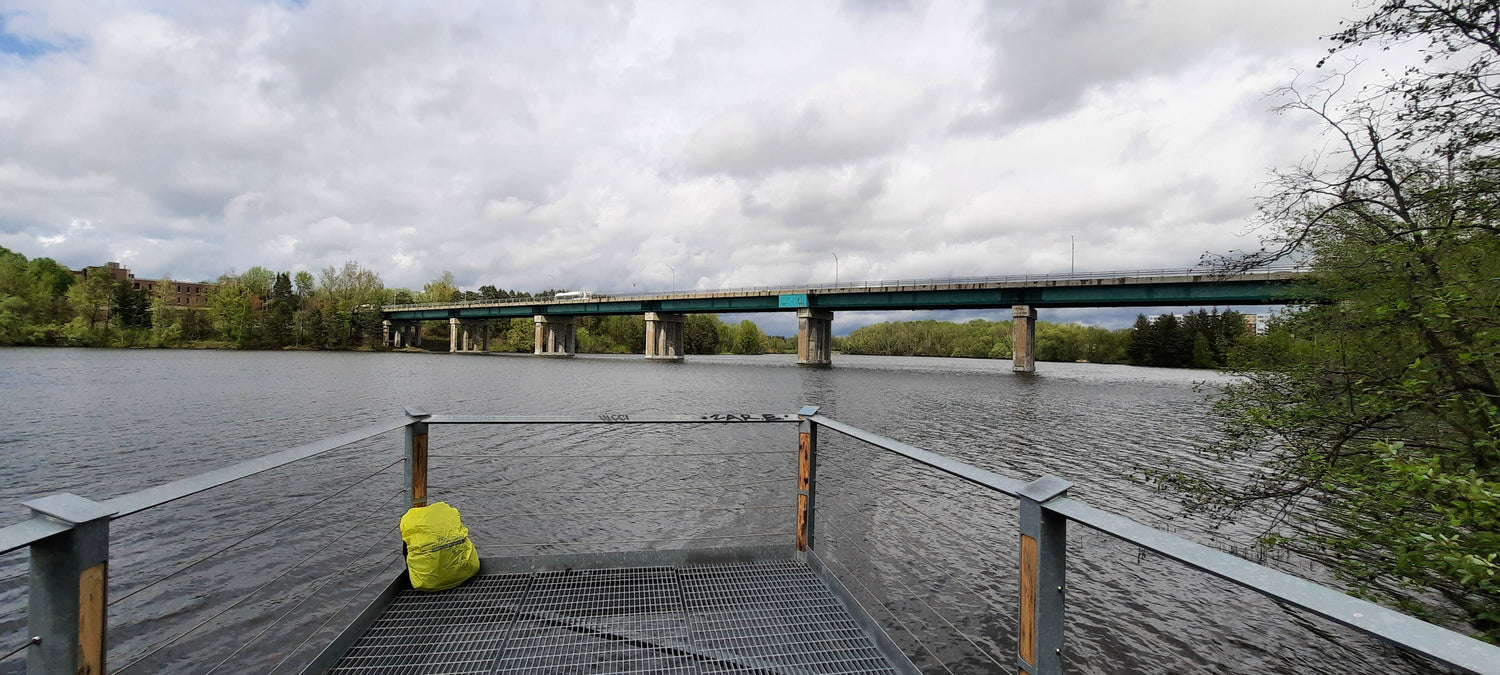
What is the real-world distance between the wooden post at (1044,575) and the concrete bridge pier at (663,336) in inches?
3073

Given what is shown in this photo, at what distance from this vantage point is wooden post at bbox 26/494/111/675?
197 centimetres

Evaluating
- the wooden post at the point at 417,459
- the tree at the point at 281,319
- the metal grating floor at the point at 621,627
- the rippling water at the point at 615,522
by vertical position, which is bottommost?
the rippling water at the point at 615,522

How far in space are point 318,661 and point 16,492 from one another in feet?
43.3

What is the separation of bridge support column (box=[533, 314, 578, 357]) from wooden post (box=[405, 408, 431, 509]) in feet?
295

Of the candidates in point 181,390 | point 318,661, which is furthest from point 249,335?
point 318,661

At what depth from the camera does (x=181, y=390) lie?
29.0m

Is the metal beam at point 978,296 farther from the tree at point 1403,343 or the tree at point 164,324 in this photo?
the tree at point 164,324

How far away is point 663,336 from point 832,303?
25.4 m

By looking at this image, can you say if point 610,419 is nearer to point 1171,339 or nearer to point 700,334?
point 1171,339

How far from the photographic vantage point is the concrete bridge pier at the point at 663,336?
8050 cm

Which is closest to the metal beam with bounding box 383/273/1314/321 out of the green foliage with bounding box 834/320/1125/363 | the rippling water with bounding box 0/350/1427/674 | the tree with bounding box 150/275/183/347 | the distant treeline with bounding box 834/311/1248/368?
the distant treeline with bounding box 834/311/1248/368

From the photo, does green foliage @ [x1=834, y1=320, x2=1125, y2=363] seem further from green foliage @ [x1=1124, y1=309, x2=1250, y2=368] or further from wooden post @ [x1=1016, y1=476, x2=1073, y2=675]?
wooden post @ [x1=1016, y1=476, x2=1073, y2=675]

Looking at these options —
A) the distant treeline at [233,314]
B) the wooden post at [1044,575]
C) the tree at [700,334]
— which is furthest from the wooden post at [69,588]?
the tree at [700,334]

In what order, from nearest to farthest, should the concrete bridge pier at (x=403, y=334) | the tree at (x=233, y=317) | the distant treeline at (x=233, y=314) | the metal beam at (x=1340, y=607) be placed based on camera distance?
1. the metal beam at (x=1340, y=607)
2. the distant treeline at (x=233, y=314)
3. the tree at (x=233, y=317)
4. the concrete bridge pier at (x=403, y=334)
